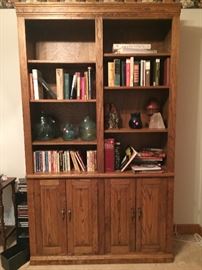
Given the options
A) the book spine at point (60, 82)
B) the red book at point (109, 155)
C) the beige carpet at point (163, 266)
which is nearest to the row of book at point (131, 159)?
the red book at point (109, 155)

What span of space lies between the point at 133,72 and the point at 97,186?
1.01 metres

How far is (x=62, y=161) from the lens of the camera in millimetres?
2240

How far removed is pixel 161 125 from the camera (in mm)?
2225

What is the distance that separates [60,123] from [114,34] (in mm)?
975

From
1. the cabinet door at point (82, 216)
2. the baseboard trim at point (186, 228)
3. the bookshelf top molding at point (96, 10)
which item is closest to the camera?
the bookshelf top molding at point (96, 10)

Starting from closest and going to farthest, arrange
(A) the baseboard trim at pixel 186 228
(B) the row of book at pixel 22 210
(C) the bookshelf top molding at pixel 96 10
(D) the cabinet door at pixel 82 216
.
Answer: (C) the bookshelf top molding at pixel 96 10 → (D) the cabinet door at pixel 82 216 → (B) the row of book at pixel 22 210 → (A) the baseboard trim at pixel 186 228

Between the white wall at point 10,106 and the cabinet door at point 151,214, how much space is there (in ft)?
4.16

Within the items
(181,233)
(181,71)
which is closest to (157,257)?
(181,233)

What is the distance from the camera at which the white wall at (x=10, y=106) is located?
2439 millimetres

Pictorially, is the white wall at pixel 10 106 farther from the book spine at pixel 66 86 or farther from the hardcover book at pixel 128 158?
the hardcover book at pixel 128 158

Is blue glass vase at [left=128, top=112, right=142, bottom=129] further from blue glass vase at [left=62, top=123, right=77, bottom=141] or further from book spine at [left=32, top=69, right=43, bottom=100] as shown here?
book spine at [left=32, top=69, right=43, bottom=100]

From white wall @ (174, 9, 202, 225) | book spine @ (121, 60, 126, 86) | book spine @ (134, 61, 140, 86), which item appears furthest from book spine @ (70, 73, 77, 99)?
white wall @ (174, 9, 202, 225)

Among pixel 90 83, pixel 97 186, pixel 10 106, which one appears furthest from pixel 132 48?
pixel 10 106

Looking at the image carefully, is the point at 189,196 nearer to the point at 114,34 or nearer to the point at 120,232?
the point at 120,232
